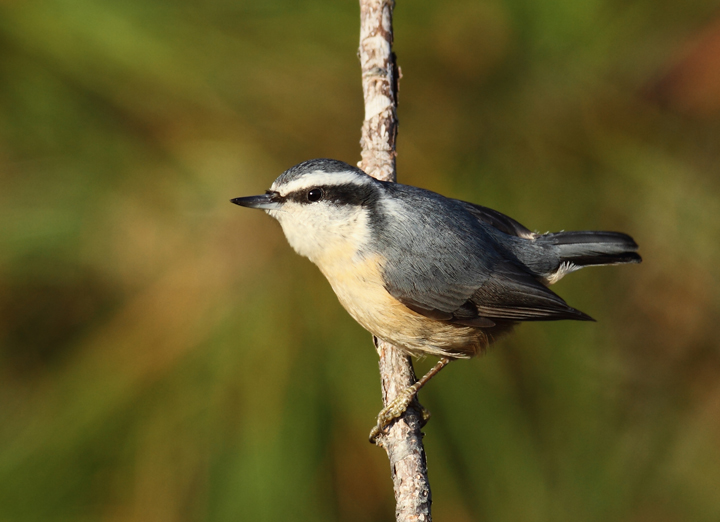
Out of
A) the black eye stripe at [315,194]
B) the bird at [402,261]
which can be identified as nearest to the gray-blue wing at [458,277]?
the bird at [402,261]

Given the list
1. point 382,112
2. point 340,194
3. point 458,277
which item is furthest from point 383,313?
point 382,112

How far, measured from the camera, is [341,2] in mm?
2416

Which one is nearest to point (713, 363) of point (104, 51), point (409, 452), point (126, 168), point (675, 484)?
point (675, 484)

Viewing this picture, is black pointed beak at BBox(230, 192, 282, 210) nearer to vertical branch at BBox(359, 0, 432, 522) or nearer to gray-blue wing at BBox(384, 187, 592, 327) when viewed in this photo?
gray-blue wing at BBox(384, 187, 592, 327)

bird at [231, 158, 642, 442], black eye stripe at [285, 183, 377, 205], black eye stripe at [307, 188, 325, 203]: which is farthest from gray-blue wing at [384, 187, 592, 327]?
black eye stripe at [307, 188, 325, 203]

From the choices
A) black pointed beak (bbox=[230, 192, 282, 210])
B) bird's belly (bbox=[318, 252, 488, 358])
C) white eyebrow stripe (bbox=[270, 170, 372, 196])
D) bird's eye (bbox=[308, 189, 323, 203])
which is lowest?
bird's belly (bbox=[318, 252, 488, 358])

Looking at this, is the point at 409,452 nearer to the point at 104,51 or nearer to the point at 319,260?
the point at 319,260

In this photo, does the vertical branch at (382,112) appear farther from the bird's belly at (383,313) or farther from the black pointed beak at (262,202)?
the black pointed beak at (262,202)

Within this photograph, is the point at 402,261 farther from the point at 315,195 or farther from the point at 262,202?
the point at 262,202

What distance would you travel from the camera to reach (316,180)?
1.66 m

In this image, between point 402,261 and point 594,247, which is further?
point 594,247

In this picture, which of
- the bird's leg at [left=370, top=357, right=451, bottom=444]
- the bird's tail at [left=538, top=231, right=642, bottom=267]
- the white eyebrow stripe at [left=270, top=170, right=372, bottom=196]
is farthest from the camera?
the bird's tail at [left=538, top=231, right=642, bottom=267]

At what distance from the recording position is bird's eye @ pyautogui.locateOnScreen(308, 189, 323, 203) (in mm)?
1685

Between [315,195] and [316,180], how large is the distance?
0.17 ft
